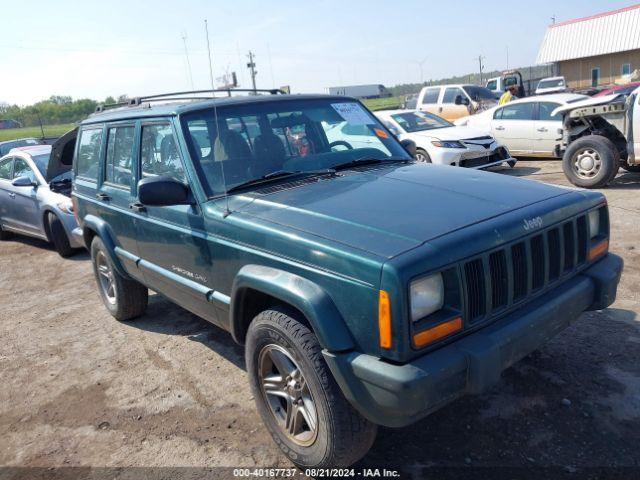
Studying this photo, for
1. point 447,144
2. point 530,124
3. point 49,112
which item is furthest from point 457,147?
point 49,112

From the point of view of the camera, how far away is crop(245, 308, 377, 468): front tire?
2.53 metres

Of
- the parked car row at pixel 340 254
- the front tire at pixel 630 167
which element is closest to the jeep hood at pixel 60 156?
the parked car row at pixel 340 254

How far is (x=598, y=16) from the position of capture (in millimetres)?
36938

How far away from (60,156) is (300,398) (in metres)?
5.64

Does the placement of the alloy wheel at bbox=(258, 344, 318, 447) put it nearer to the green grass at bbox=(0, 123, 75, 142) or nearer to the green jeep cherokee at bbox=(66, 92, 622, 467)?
the green jeep cherokee at bbox=(66, 92, 622, 467)

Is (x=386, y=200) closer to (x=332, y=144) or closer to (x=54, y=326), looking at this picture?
(x=332, y=144)

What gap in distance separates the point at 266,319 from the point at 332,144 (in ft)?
5.61

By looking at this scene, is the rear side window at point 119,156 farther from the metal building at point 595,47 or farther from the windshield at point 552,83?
the metal building at point 595,47

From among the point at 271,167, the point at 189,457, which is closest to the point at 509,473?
the point at 189,457

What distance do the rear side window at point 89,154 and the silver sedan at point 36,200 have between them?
2283mm

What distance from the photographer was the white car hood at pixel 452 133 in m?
10.3

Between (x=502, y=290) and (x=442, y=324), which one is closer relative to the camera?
(x=442, y=324)

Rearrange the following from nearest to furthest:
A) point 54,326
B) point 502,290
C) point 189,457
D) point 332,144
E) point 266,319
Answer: point 502,290 < point 266,319 < point 189,457 < point 332,144 < point 54,326

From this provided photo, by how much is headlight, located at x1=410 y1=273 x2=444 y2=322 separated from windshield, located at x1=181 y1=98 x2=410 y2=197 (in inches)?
58.4
